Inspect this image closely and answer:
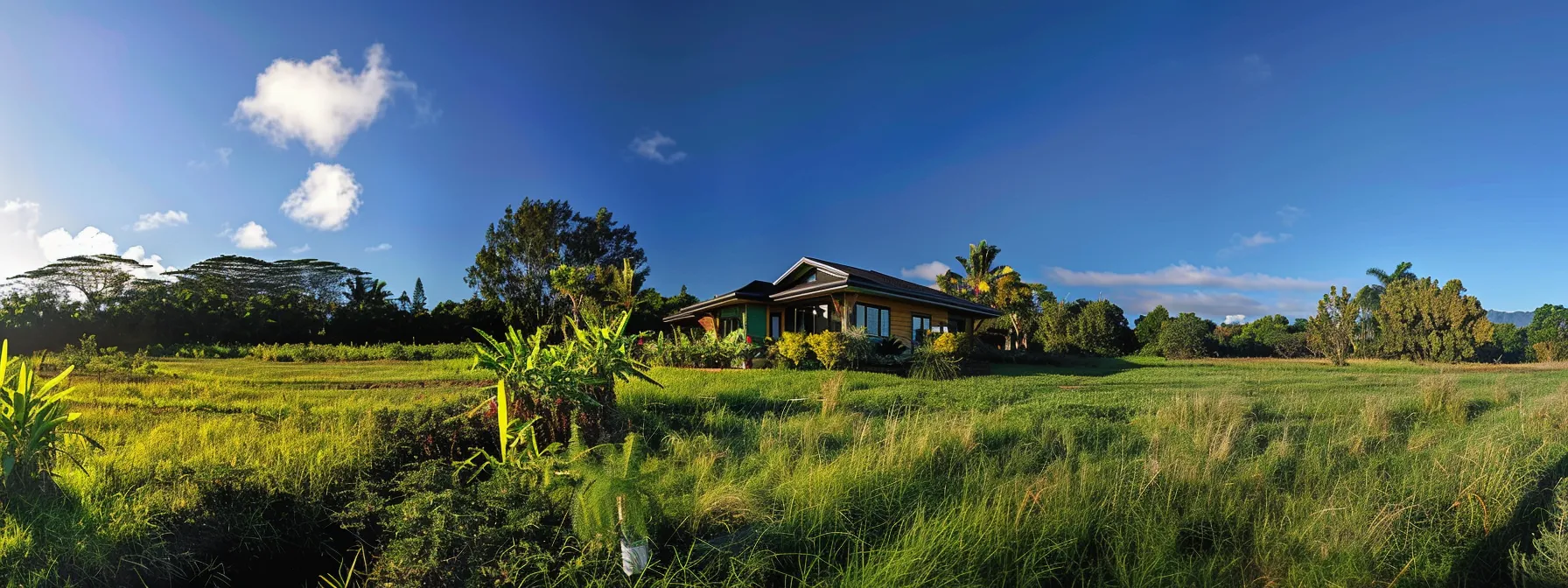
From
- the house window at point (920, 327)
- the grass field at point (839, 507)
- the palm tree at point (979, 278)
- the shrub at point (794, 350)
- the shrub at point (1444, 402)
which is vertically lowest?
the grass field at point (839, 507)

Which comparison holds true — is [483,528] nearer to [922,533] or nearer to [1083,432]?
[922,533]

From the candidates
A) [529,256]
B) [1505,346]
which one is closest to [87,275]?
[529,256]

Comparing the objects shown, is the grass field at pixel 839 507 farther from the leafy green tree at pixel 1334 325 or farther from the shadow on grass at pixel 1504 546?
the leafy green tree at pixel 1334 325

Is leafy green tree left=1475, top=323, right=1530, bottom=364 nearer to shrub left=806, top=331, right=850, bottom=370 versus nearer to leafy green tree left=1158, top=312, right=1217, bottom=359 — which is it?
leafy green tree left=1158, top=312, right=1217, bottom=359

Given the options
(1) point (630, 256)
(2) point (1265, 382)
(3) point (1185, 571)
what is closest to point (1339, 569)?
(3) point (1185, 571)

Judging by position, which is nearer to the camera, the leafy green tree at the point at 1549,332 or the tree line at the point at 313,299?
the tree line at the point at 313,299

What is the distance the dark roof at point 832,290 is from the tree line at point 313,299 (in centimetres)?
437

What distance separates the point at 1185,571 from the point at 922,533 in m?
1.27

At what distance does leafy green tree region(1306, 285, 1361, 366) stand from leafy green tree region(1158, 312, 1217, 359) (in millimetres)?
4689

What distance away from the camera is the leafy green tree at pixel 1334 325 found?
3070cm

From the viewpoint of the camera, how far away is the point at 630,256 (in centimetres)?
4309

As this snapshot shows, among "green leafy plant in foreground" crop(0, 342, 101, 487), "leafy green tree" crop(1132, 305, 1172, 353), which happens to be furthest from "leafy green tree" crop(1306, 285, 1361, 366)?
"green leafy plant in foreground" crop(0, 342, 101, 487)

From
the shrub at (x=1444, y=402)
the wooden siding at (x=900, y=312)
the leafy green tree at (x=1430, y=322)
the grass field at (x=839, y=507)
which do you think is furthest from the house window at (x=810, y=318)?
the leafy green tree at (x=1430, y=322)

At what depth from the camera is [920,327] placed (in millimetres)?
22344
